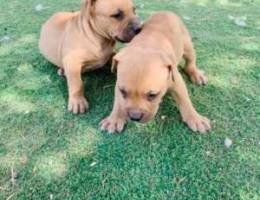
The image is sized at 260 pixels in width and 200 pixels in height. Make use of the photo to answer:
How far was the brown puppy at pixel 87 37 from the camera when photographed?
133 inches

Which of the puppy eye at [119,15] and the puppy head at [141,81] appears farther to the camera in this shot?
the puppy eye at [119,15]

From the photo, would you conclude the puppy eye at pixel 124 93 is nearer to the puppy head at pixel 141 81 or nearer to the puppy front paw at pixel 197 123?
the puppy head at pixel 141 81

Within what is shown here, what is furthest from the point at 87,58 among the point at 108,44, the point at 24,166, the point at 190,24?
the point at 190,24

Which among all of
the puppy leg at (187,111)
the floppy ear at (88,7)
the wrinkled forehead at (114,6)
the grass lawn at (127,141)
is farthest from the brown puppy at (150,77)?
the floppy ear at (88,7)

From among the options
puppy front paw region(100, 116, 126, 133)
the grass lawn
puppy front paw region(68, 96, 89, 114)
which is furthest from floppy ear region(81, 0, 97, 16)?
puppy front paw region(100, 116, 126, 133)

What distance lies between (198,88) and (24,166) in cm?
147

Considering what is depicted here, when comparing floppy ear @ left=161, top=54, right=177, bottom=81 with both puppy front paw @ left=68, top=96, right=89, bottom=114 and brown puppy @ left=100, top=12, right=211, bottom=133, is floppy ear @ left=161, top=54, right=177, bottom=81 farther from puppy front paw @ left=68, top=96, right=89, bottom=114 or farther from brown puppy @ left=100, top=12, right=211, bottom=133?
puppy front paw @ left=68, top=96, right=89, bottom=114

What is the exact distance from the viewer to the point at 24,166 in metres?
2.92

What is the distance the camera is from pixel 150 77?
2688mm

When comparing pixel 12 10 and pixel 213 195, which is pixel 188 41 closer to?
pixel 213 195

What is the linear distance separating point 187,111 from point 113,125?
0.52 meters

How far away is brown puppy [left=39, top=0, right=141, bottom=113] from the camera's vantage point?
3.37m

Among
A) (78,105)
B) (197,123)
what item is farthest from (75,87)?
(197,123)

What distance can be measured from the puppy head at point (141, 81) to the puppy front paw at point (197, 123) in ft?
1.23
